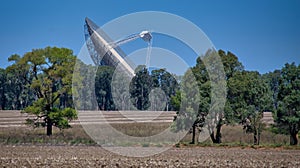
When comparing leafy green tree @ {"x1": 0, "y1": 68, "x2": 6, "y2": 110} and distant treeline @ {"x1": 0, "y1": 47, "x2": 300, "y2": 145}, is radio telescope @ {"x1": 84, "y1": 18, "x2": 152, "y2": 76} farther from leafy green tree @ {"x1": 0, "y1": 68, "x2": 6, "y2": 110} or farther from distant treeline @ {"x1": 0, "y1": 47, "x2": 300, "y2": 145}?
leafy green tree @ {"x1": 0, "y1": 68, "x2": 6, "y2": 110}

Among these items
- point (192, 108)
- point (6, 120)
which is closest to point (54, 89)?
point (192, 108)

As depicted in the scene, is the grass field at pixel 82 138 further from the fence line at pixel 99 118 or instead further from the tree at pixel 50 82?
the fence line at pixel 99 118

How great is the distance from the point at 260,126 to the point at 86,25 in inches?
1180

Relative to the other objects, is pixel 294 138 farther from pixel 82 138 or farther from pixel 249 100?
pixel 82 138

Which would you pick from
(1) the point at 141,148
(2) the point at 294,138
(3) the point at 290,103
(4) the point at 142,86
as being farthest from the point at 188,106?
(2) the point at 294,138

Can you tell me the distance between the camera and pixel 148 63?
44.4 m

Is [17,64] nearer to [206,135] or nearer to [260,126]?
[206,135]

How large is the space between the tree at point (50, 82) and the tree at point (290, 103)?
25405 mm

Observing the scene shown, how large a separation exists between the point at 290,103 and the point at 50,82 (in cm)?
2929

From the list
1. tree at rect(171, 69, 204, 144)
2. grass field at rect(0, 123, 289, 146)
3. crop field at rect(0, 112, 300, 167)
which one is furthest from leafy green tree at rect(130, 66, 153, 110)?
grass field at rect(0, 123, 289, 146)

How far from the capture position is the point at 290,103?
58938 mm

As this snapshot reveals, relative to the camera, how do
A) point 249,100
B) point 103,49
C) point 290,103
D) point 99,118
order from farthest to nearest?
1. point 99,118
2. point 103,49
3. point 249,100
4. point 290,103

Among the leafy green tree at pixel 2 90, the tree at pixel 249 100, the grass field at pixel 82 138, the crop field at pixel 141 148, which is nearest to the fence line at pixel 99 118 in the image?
the crop field at pixel 141 148

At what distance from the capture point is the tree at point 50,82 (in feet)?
205
